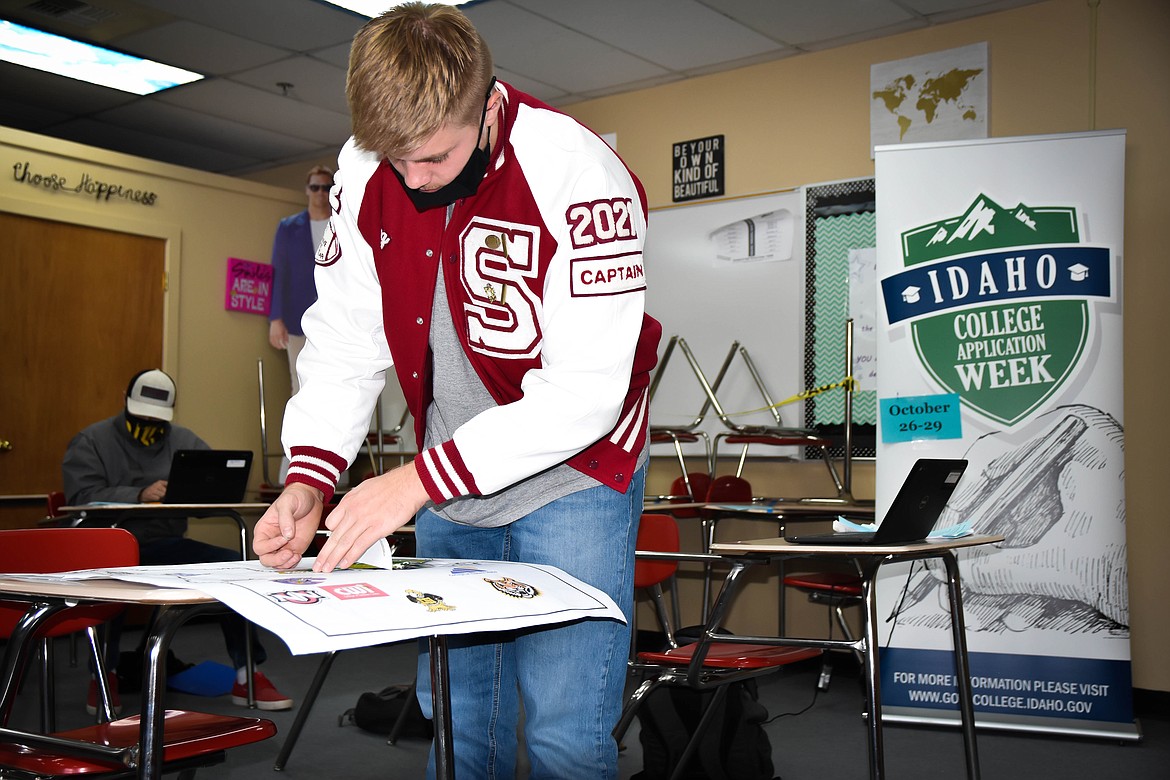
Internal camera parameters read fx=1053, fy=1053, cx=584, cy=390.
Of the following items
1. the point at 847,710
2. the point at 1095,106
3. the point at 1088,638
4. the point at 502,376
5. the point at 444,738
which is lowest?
the point at 847,710

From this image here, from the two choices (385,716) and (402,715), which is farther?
(385,716)

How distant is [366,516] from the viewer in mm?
1194

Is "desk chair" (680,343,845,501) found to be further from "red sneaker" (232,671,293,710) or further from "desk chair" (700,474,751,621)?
"red sneaker" (232,671,293,710)

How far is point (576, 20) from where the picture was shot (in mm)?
4863

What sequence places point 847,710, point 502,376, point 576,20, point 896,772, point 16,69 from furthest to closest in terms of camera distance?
point 16,69 < point 576,20 < point 847,710 < point 896,772 < point 502,376

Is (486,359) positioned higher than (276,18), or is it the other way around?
(276,18)

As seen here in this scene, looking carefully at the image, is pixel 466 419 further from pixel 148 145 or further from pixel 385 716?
pixel 148 145

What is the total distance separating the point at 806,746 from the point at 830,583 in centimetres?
78

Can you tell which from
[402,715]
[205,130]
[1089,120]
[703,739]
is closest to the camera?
[703,739]

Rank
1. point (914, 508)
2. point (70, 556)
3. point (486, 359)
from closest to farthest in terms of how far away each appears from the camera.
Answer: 1. point (486, 359)
2. point (914, 508)
3. point (70, 556)

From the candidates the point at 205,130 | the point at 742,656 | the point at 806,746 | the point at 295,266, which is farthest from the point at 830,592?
the point at 205,130

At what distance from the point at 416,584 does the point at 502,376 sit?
374 millimetres

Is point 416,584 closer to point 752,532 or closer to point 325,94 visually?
point 752,532

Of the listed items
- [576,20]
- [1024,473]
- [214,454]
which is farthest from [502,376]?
[576,20]
